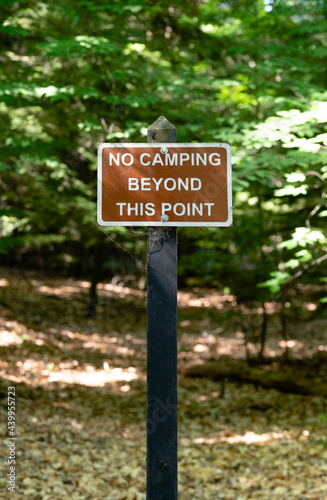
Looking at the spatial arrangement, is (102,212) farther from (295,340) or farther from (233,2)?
(295,340)

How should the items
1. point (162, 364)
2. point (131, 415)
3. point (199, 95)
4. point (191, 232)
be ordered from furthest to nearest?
point (191, 232), point (131, 415), point (199, 95), point (162, 364)

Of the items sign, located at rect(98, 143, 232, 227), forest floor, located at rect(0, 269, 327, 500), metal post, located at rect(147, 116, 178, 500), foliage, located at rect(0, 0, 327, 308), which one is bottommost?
forest floor, located at rect(0, 269, 327, 500)

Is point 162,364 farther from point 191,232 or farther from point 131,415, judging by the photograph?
point 191,232

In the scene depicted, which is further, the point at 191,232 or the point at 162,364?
the point at 191,232

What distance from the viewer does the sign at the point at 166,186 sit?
5.88 feet

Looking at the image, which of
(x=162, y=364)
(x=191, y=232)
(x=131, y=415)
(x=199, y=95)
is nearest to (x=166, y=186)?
(x=162, y=364)

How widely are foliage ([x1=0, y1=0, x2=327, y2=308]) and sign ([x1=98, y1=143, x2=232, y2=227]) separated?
197 cm

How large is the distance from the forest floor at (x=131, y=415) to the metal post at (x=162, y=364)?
245 cm

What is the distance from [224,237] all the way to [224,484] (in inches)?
157

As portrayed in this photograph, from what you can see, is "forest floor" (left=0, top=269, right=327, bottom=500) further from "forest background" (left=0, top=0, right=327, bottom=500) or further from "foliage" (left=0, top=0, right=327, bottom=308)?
"foliage" (left=0, top=0, right=327, bottom=308)

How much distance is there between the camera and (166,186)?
1.81 m

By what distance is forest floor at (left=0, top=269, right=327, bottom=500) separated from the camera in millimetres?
4090

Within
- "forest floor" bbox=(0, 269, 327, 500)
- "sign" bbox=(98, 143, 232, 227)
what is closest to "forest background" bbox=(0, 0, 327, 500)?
"forest floor" bbox=(0, 269, 327, 500)

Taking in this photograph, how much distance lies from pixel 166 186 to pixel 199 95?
430cm
